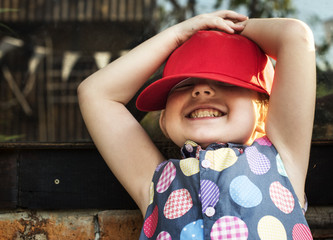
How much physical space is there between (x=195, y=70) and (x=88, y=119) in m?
0.40

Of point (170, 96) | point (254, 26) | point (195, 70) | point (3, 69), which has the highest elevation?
point (254, 26)

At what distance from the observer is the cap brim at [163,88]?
134cm

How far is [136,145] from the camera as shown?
1.50m

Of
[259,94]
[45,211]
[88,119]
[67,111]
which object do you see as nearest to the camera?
[259,94]

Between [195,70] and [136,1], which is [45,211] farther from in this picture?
[136,1]

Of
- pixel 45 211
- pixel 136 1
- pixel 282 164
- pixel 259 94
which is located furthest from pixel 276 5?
pixel 45 211

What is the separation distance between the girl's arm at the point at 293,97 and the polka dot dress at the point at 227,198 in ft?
0.13

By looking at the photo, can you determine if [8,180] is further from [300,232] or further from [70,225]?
[300,232]

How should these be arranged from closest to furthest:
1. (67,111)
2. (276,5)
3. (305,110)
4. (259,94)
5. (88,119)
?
(305,110)
(259,94)
(88,119)
(276,5)
(67,111)

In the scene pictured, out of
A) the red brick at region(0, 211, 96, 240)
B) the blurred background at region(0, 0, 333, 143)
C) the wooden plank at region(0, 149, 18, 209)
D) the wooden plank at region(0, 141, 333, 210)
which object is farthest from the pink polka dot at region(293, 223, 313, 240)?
the blurred background at region(0, 0, 333, 143)

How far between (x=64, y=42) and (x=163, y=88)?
1.04m

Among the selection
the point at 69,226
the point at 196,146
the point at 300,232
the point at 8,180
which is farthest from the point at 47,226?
the point at 300,232

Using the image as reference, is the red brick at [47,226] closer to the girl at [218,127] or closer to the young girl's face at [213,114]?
the girl at [218,127]

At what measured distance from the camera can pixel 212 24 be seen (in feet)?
4.91
